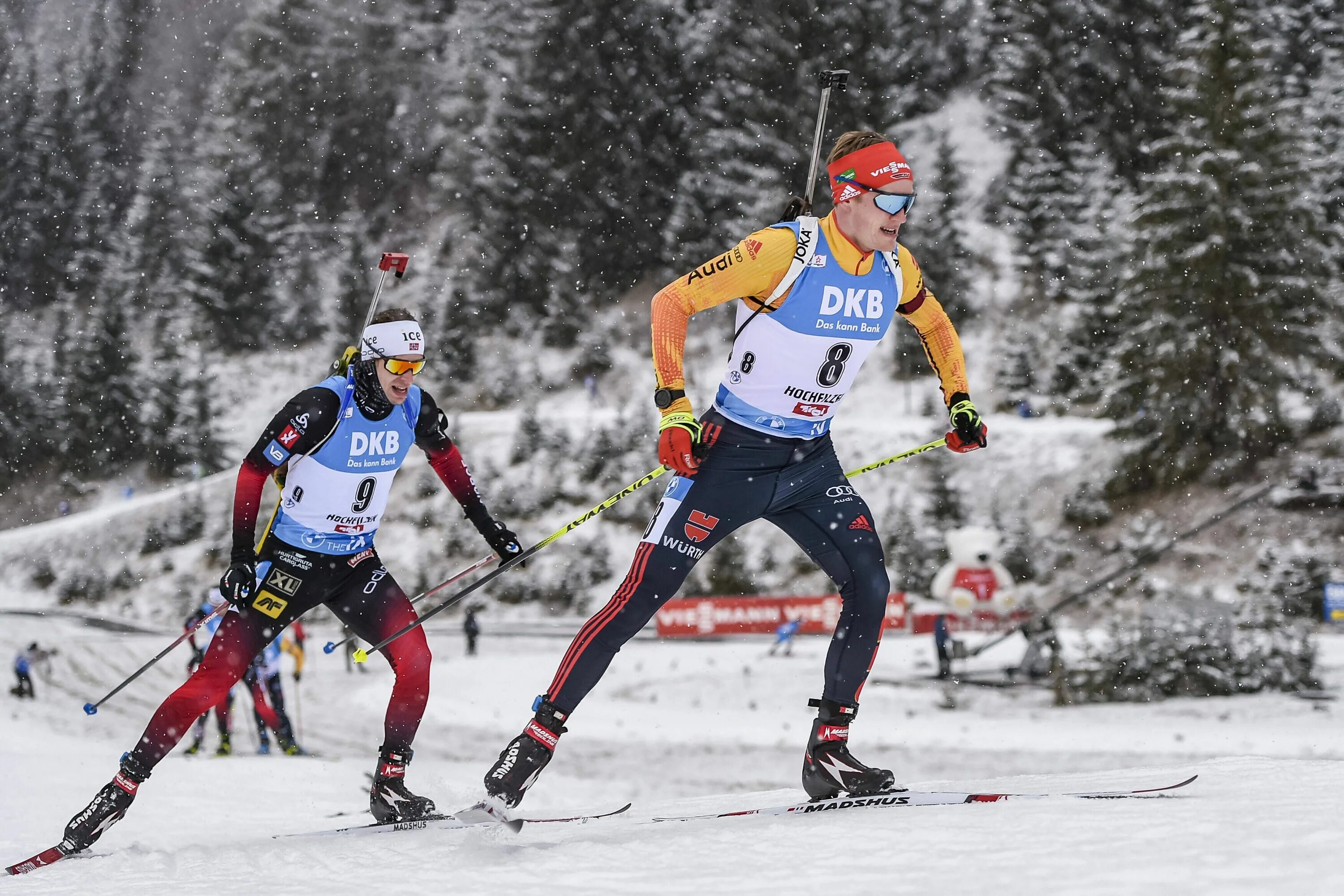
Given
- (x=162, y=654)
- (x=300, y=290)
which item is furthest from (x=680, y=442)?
(x=300, y=290)

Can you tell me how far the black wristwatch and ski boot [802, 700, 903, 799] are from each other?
3.99ft

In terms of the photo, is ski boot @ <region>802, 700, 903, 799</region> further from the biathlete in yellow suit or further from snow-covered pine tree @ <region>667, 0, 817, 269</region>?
snow-covered pine tree @ <region>667, 0, 817, 269</region>

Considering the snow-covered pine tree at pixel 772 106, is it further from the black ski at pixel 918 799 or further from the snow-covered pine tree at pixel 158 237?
the black ski at pixel 918 799

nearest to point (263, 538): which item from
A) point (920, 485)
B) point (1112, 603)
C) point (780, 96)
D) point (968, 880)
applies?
point (968, 880)

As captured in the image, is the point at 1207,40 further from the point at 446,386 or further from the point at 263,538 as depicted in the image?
the point at 446,386

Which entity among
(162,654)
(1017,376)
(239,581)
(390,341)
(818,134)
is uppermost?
(1017,376)

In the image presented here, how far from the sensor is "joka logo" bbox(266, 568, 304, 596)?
5094 mm

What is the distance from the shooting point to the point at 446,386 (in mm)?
44344

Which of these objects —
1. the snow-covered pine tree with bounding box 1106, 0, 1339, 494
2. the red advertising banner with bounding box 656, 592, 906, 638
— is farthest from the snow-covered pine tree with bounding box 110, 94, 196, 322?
the snow-covered pine tree with bounding box 1106, 0, 1339, 494

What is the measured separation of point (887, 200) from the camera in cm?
421

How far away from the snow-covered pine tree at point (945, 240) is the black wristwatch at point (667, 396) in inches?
1275

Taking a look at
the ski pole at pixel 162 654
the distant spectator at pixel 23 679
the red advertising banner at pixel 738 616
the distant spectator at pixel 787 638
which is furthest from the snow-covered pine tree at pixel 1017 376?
the ski pole at pixel 162 654

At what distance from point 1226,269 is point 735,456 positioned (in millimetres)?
23593

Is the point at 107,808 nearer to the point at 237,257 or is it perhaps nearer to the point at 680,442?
the point at 680,442
